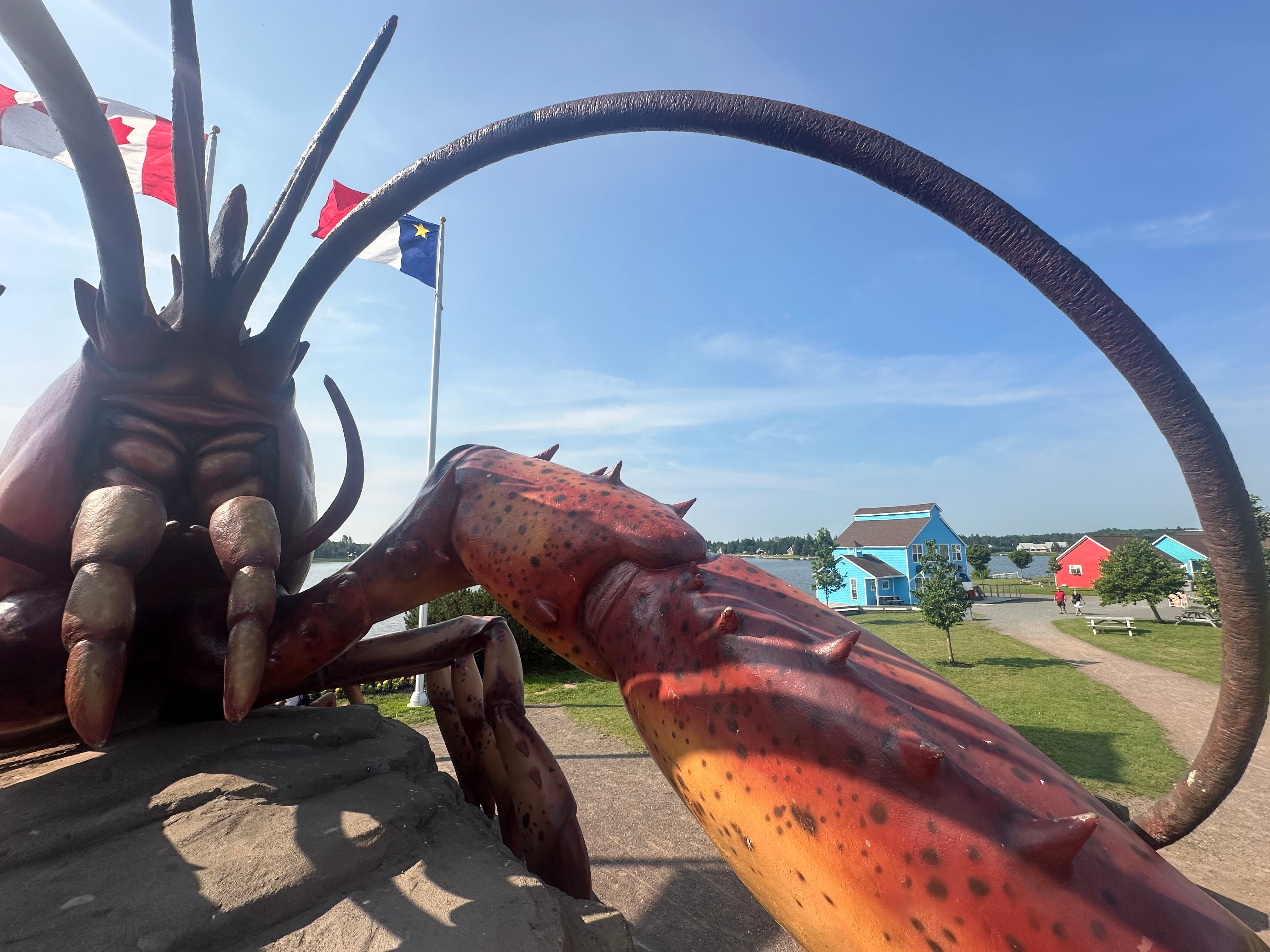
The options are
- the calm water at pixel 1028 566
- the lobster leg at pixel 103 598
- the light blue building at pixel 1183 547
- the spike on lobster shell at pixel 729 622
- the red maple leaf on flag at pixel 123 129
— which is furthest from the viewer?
the calm water at pixel 1028 566

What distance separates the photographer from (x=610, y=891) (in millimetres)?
3533

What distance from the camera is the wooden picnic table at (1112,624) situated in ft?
61.8

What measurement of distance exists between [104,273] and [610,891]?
3780 millimetres

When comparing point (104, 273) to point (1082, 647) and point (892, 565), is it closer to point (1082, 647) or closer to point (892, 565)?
point (1082, 647)

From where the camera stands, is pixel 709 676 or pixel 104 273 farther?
pixel 104 273

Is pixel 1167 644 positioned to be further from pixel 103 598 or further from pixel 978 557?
pixel 978 557

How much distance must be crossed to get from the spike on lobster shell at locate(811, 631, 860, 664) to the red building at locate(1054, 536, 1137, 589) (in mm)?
44488

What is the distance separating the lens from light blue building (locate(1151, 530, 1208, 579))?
3309 centimetres

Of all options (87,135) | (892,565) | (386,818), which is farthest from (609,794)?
(892,565)

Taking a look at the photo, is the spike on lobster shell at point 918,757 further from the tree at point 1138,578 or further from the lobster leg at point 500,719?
the tree at point 1138,578

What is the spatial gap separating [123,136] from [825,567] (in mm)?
32168

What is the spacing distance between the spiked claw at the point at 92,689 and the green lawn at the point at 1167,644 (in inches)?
566

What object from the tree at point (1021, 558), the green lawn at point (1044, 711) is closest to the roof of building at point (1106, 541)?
the tree at point (1021, 558)

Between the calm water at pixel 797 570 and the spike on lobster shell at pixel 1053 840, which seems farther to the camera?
the calm water at pixel 797 570
